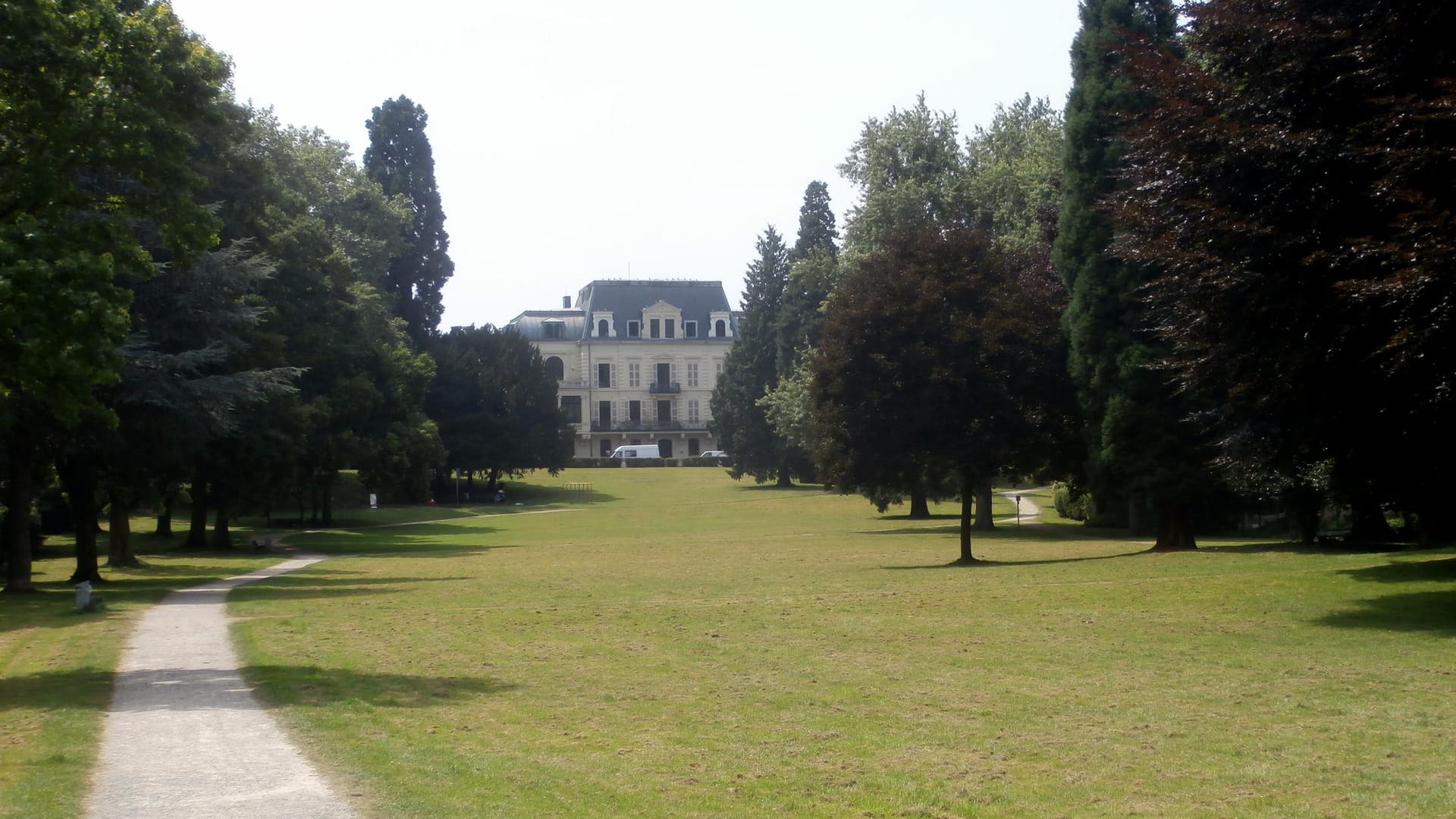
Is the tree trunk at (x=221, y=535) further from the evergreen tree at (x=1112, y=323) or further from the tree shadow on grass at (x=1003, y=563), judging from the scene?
the evergreen tree at (x=1112, y=323)

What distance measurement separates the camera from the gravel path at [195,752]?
8.13 metres

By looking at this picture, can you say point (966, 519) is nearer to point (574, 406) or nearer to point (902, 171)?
point (902, 171)

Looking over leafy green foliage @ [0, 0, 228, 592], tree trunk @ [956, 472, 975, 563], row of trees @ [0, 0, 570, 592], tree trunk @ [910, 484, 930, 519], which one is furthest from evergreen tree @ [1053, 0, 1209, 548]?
tree trunk @ [910, 484, 930, 519]

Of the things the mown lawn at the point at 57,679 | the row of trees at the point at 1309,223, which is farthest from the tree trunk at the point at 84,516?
the row of trees at the point at 1309,223

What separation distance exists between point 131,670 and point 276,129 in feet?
151

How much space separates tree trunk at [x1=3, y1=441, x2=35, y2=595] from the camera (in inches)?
1029

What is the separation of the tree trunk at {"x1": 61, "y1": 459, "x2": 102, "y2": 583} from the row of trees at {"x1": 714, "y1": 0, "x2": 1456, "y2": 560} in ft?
52.6

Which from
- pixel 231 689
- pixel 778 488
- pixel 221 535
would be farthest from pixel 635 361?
pixel 231 689

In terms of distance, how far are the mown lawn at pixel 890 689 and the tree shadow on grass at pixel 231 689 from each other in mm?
87

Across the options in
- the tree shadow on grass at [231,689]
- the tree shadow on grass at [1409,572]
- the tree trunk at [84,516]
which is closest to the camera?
the tree shadow on grass at [231,689]

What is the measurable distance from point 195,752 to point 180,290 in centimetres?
2152

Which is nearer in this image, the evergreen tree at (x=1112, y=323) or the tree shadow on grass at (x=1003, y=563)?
the evergreen tree at (x=1112, y=323)

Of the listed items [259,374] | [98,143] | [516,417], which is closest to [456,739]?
[98,143]

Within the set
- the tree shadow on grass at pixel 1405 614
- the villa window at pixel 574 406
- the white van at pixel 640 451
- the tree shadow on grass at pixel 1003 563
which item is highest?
the villa window at pixel 574 406
